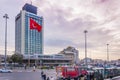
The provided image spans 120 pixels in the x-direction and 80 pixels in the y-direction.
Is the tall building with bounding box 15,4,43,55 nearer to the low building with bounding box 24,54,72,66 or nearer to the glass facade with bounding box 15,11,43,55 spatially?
the glass facade with bounding box 15,11,43,55

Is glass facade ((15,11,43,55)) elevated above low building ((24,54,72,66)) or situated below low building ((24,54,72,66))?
above

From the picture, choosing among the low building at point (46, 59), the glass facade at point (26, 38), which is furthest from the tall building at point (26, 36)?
the low building at point (46, 59)

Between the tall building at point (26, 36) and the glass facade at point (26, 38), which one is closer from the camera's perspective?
the glass facade at point (26, 38)

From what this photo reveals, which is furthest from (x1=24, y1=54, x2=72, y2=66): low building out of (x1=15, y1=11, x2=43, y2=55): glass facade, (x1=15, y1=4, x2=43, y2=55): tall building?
(x1=15, y1=11, x2=43, y2=55): glass facade

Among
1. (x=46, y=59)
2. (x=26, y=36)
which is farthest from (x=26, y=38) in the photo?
(x=46, y=59)

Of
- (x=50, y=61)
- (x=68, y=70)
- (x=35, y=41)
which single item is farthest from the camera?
(x=35, y=41)

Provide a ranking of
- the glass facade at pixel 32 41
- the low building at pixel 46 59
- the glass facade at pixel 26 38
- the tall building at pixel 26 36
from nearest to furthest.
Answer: the low building at pixel 46 59 → the glass facade at pixel 26 38 → the tall building at pixel 26 36 → the glass facade at pixel 32 41

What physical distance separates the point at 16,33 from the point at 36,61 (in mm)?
29604

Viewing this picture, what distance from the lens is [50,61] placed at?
17612cm

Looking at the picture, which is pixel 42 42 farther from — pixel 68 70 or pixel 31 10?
pixel 68 70

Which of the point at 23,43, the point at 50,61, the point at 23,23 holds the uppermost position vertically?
the point at 23,23

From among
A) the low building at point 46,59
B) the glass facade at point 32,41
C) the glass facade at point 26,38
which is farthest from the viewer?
the glass facade at point 32,41

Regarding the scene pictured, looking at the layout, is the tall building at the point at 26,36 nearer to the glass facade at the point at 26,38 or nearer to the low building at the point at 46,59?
the glass facade at the point at 26,38

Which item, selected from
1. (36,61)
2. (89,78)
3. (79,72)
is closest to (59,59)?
(36,61)
